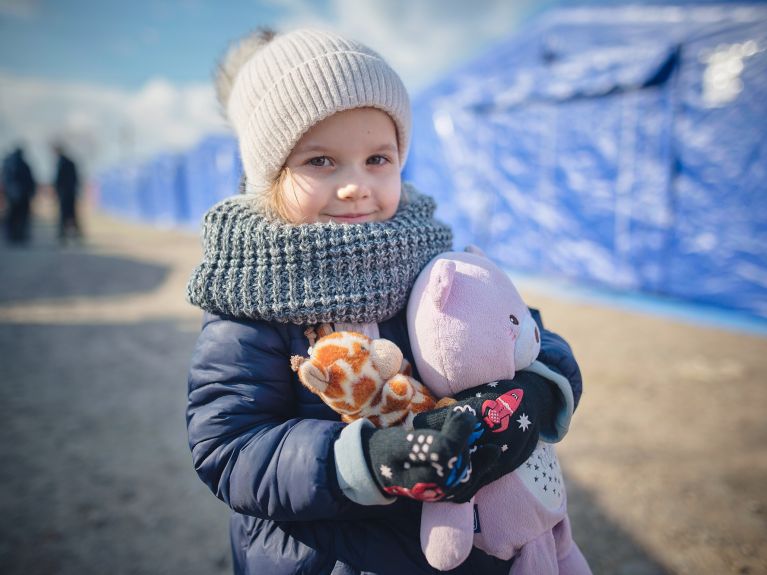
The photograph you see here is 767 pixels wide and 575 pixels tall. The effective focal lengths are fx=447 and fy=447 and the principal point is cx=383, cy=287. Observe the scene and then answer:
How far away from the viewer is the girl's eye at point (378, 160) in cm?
111

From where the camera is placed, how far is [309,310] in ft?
3.12

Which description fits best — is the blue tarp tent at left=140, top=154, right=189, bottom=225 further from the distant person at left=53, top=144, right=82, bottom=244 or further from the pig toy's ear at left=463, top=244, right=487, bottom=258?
the pig toy's ear at left=463, top=244, right=487, bottom=258

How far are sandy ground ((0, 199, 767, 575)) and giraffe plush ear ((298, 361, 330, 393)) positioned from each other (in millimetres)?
1495

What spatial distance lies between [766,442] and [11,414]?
4.65m

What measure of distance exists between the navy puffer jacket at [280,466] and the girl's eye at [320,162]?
39 centimetres

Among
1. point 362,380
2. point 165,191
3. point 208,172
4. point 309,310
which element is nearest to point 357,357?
point 362,380

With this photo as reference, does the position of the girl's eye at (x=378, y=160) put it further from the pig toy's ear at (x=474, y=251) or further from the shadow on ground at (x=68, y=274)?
the shadow on ground at (x=68, y=274)

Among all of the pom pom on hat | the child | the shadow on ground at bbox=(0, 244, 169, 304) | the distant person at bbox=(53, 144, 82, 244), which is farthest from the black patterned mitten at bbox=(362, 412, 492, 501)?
the distant person at bbox=(53, 144, 82, 244)

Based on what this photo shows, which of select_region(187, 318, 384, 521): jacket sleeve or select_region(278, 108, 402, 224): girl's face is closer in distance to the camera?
select_region(187, 318, 384, 521): jacket sleeve

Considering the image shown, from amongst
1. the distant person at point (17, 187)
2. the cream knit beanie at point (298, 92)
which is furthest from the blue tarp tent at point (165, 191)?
the cream knit beanie at point (298, 92)

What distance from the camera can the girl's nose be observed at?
102cm

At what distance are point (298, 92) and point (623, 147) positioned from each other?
5021 millimetres

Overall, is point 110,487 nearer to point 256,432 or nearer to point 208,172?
point 256,432

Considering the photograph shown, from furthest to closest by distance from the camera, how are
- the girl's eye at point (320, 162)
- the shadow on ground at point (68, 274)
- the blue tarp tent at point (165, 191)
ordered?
the blue tarp tent at point (165, 191) < the shadow on ground at point (68, 274) < the girl's eye at point (320, 162)
